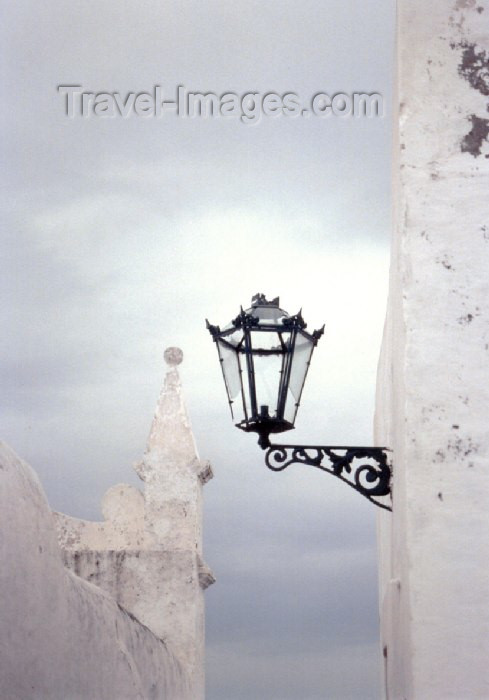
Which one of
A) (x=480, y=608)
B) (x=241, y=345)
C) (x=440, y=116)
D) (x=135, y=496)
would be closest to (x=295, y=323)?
(x=241, y=345)

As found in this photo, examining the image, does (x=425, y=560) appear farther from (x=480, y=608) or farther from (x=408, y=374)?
(x=408, y=374)

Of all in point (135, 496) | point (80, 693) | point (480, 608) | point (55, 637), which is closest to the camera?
point (480, 608)

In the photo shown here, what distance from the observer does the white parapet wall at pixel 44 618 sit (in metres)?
5.26

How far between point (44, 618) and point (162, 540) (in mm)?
4474

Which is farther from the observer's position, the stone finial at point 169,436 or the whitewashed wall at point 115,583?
the stone finial at point 169,436

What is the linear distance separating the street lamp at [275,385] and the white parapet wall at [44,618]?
1.24 m

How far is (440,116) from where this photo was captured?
5.13m

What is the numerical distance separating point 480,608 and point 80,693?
280cm

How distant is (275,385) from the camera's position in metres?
5.27

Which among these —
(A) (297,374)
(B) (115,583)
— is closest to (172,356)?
(B) (115,583)

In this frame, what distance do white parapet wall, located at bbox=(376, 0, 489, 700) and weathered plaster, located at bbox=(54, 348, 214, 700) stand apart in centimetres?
419

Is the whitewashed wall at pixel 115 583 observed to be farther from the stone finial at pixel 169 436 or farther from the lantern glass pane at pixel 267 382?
the lantern glass pane at pixel 267 382

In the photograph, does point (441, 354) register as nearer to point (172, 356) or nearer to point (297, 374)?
point (297, 374)

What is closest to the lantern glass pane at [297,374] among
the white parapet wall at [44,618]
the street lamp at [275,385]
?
the street lamp at [275,385]
